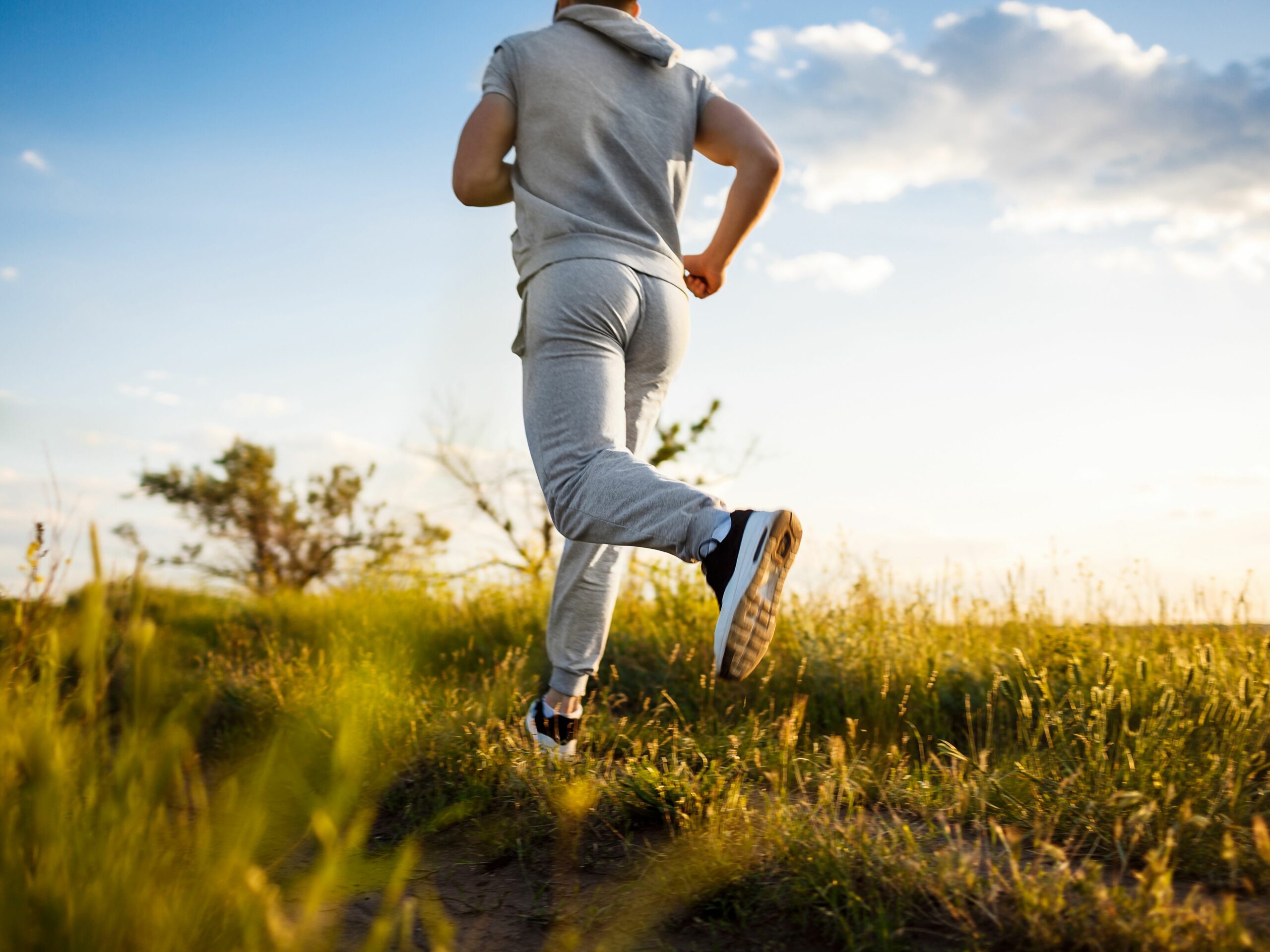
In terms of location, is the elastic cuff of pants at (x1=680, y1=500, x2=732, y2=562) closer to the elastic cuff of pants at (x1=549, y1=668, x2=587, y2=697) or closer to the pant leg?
the pant leg

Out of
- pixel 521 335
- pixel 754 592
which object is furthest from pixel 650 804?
pixel 521 335

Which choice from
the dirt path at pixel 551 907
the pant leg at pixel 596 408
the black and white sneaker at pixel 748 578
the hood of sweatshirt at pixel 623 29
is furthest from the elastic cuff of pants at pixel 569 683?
the hood of sweatshirt at pixel 623 29

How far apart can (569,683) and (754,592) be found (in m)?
1.12

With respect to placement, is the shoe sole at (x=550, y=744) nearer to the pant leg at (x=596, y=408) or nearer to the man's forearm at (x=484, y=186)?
the pant leg at (x=596, y=408)

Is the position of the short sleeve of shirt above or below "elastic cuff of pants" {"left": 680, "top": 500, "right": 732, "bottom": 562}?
above

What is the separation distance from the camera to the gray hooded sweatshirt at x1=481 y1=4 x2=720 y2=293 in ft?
7.86

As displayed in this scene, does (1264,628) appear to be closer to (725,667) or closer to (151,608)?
(725,667)

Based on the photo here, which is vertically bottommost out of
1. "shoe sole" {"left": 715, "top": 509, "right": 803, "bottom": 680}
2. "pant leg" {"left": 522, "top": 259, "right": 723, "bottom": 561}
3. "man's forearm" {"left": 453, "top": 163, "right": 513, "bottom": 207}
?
"shoe sole" {"left": 715, "top": 509, "right": 803, "bottom": 680}

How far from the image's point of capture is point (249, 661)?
16.0 feet

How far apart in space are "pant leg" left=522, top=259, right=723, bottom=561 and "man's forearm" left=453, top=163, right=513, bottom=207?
333 mm

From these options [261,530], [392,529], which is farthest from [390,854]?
[261,530]

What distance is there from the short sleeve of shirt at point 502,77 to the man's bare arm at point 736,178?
620 millimetres

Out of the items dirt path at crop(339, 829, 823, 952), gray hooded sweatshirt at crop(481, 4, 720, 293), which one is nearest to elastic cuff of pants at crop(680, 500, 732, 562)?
dirt path at crop(339, 829, 823, 952)

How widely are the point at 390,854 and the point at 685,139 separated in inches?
87.1
